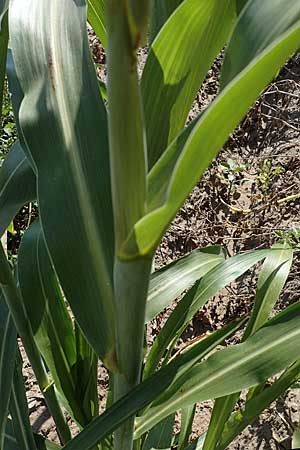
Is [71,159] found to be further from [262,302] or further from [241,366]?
[262,302]

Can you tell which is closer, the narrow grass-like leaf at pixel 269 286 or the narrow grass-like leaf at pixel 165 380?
the narrow grass-like leaf at pixel 165 380

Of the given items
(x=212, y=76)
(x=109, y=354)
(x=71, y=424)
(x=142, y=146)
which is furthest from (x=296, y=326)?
(x=212, y=76)

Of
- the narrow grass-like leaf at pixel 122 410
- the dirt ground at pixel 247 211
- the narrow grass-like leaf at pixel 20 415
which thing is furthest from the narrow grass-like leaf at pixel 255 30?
the dirt ground at pixel 247 211

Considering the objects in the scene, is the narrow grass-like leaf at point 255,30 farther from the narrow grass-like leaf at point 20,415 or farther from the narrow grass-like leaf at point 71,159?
the narrow grass-like leaf at point 20,415

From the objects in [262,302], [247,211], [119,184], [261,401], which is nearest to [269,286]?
[262,302]

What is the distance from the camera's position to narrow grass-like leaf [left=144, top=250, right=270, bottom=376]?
91 centimetres

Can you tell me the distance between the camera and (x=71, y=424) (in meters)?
1.35

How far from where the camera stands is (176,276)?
887 mm

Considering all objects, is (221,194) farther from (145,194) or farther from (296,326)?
(145,194)

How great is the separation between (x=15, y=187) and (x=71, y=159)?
0.52ft

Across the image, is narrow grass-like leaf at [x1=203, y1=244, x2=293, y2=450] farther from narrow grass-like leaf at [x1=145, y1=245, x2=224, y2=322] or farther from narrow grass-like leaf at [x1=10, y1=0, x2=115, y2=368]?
narrow grass-like leaf at [x1=10, y1=0, x2=115, y2=368]

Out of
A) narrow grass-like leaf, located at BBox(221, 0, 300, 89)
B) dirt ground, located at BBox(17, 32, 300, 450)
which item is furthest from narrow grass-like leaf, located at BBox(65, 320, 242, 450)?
dirt ground, located at BBox(17, 32, 300, 450)

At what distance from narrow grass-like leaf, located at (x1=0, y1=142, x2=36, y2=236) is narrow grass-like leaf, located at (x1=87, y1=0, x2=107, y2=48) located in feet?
0.56

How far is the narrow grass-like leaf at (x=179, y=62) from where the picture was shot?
1.68 ft
